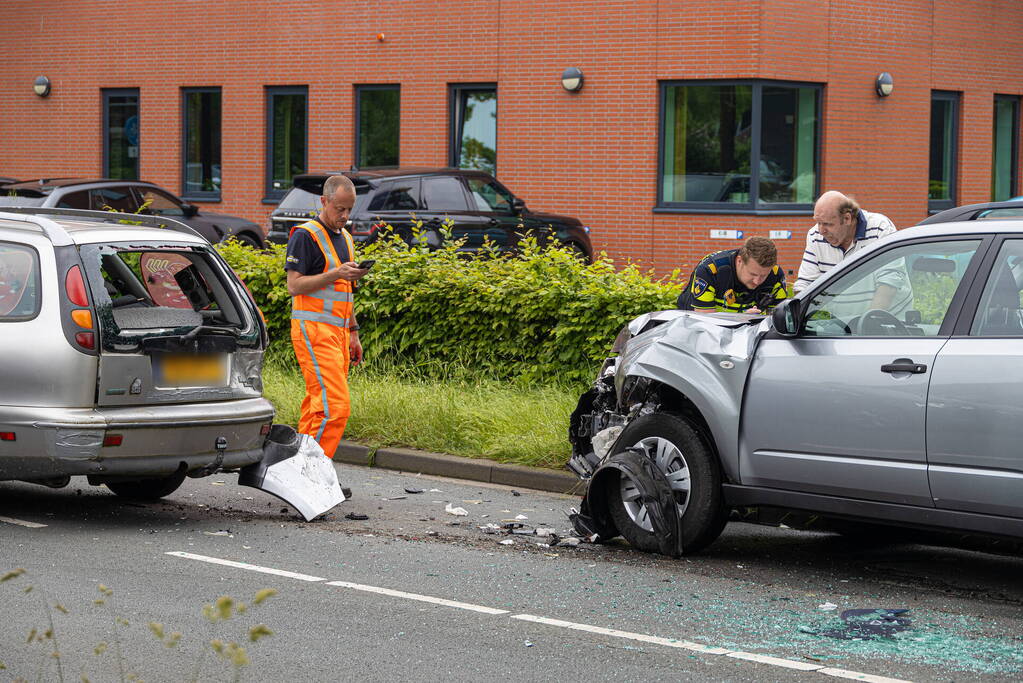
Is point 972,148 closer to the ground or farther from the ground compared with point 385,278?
farther from the ground

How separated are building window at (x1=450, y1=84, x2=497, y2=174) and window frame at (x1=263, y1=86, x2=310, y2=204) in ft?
9.15

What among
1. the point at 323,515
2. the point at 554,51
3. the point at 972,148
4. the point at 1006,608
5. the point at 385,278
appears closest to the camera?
the point at 1006,608

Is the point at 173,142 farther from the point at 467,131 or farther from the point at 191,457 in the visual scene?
the point at 191,457

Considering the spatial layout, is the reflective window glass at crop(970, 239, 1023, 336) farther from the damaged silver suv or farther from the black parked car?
the black parked car

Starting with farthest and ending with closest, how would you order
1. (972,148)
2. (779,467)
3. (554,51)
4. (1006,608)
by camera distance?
(972,148) → (554,51) → (779,467) → (1006,608)

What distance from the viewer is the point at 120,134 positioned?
26.2m

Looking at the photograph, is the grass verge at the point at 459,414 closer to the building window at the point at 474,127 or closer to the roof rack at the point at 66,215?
the roof rack at the point at 66,215

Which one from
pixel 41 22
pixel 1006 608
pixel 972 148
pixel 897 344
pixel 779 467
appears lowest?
pixel 1006 608

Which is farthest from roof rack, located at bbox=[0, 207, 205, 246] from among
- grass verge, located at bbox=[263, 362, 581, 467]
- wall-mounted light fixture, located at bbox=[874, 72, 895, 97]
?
wall-mounted light fixture, located at bbox=[874, 72, 895, 97]

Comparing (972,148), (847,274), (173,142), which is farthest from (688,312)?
(173,142)

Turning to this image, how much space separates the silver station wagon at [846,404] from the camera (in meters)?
5.98

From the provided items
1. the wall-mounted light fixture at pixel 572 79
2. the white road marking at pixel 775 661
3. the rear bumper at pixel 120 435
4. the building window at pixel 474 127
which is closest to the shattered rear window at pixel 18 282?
the rear bumper at pixel 120 435

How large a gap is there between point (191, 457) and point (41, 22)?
2148 cm

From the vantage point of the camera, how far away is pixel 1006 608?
6168mm
